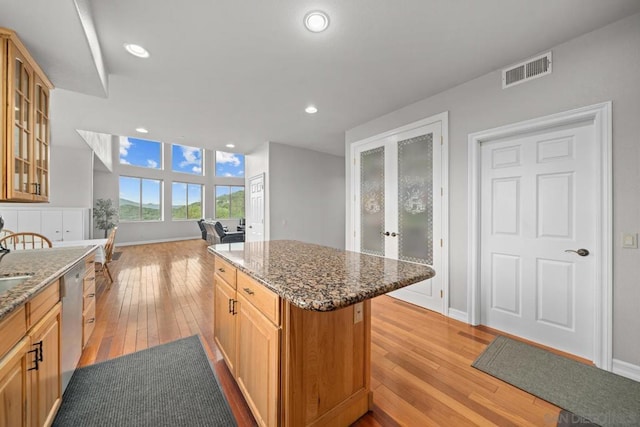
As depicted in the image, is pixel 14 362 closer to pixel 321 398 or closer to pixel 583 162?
pixel 321 398

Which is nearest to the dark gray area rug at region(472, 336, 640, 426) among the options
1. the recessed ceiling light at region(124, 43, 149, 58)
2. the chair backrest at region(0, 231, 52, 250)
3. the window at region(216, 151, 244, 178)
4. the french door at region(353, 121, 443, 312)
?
the french door at region(353, 121, 443, 312)

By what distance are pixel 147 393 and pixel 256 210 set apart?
4.12m

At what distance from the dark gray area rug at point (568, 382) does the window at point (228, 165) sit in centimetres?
1141

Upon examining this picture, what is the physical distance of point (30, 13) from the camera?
1.42 m

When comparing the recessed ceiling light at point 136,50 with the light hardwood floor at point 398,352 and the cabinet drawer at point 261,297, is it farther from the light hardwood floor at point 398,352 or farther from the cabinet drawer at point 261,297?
the light hardwood floor at point 398,352

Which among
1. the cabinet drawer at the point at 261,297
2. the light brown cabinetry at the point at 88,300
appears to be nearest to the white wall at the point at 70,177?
the light brown cabinetry at the point at 88,300

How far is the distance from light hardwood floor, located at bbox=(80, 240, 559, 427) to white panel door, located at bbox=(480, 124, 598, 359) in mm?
420

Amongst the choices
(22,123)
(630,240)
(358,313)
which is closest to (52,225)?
(22,123)


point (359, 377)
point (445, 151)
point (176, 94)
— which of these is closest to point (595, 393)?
point (359, 377)

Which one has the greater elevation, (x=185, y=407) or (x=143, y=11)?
(x=143, y=11)

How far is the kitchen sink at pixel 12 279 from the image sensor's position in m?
1.27

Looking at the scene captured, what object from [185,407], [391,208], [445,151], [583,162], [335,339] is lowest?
[185,407]

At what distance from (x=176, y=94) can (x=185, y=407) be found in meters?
3.13

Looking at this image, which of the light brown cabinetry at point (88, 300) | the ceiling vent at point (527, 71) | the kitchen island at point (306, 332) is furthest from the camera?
the ceiling vent at point (527, 71)
